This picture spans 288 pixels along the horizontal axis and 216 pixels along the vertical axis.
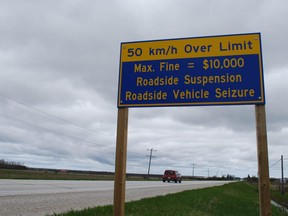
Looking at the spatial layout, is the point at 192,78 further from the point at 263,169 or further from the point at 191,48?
the point at 263,169

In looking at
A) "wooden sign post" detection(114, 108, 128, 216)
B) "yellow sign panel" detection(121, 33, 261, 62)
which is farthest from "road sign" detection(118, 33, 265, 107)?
"wooden sign post" detection(114, 108, 128, 216)

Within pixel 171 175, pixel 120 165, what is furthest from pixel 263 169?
pixel 171 175

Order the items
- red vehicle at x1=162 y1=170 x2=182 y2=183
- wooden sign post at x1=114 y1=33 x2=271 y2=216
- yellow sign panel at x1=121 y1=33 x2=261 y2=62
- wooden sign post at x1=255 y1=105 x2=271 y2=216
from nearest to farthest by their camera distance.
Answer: wooden sign post at x1=255 y1=105 x2=271 y2=216 < wooden sign post at x1=114 y1=33 x2=271 y2=216 < yellow sign panel at x1=121 y1=33 x2=261 y2=62 < red vehicle at x1=162 y1=170 x2=182 y2=183

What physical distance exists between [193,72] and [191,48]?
0.46 m

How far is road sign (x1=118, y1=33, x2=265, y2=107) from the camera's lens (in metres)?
5.34

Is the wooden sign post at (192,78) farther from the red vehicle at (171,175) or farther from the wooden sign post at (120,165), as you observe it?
the red vehicle at (171,175)

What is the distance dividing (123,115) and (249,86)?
7.04ft

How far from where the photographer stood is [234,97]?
530 centimetres

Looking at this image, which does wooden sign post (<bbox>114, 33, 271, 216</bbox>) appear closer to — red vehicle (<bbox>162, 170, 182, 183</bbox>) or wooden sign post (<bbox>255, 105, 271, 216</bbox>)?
wooden sign post (<bbox>255, 105, 271, 216</bbox>)

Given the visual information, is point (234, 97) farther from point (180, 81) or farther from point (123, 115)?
point (123, 115)

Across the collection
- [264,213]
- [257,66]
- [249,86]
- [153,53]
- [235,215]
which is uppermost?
[153,53]

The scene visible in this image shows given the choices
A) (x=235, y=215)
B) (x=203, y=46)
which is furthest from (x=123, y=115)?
(x=235, y=215)

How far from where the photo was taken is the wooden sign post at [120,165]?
5539mm

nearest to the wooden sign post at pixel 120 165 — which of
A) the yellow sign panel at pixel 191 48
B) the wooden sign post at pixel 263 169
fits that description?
the yellow sign panel at pixel 191 48
